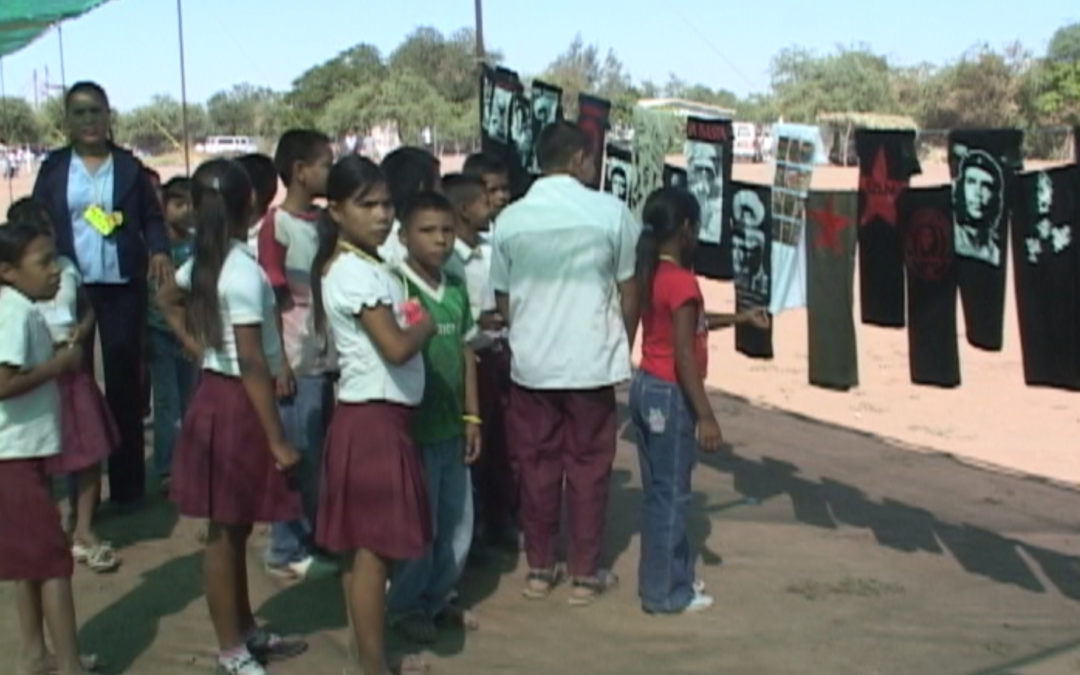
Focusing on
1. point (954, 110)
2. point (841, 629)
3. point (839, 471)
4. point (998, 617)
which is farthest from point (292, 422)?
point (954, 110)

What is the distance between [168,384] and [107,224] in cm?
123

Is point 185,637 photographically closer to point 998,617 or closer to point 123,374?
point 123,374

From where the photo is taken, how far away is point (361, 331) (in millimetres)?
4297

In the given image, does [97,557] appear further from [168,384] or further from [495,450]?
[495,450]

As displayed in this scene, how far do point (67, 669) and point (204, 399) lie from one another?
95 cm

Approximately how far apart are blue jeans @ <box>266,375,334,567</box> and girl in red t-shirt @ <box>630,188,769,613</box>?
1238 millimetres

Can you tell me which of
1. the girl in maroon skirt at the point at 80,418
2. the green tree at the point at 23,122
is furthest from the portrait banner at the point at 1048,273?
the green tree at the point at 23,122

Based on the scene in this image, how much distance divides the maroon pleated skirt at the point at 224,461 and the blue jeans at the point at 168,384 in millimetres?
2665

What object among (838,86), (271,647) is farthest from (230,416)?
(838,86)

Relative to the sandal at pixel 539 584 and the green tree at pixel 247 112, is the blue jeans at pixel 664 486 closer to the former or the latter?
the sandal at pixel 539 584

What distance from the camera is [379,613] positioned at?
4.32 m

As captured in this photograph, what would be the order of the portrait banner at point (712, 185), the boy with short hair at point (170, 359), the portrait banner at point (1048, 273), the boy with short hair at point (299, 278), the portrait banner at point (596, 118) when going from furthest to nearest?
the portrait banner at point (596, 118)
the boy with short hair at point (170, 359)
the portrait banner at point (712, 185)
the boy with short hair at point (299, 278)
the portrait banner at point (1048, 273)

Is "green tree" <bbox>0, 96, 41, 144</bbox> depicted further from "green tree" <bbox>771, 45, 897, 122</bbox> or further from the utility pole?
the utility pole

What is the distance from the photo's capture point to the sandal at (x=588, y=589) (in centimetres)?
541
